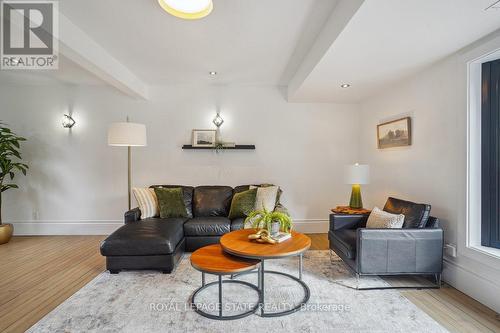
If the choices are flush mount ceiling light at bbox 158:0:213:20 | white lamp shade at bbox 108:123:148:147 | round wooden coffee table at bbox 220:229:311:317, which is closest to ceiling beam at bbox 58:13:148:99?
white lamp shade at bbox 108:123:148:147

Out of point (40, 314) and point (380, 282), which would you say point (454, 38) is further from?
point (40, 314)

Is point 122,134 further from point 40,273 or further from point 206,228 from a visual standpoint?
point 40,273

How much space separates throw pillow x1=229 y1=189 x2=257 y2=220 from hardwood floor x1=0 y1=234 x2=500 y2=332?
121 centimetres

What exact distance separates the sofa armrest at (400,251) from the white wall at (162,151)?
211 cm

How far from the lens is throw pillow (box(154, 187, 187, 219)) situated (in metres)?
3.61

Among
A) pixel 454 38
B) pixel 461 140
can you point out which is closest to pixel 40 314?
pixel 461 140

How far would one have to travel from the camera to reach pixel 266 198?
12.2 ft

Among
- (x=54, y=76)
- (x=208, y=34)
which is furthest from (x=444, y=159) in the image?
(x=54, y=76)

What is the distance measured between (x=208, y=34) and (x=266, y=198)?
2.32 m

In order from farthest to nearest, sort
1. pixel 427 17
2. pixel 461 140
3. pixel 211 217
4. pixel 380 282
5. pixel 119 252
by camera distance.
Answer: pixel 211 217, pixel 119 252, pixel 380 282, pixel 461 140, pixel 427 17

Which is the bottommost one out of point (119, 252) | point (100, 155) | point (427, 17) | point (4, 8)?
point (119, 252)

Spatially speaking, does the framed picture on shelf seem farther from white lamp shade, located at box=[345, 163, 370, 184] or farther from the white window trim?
the white window trim

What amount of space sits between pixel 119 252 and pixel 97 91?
3101 millimetres

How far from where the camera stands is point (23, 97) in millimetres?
4297
